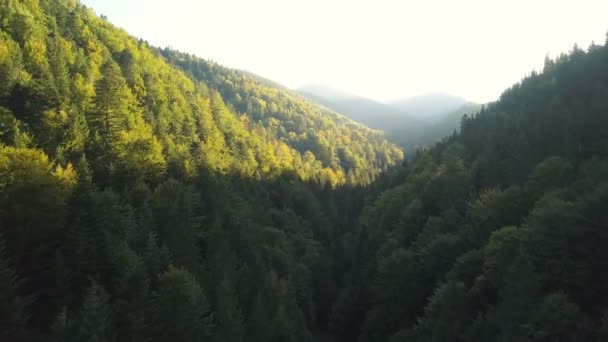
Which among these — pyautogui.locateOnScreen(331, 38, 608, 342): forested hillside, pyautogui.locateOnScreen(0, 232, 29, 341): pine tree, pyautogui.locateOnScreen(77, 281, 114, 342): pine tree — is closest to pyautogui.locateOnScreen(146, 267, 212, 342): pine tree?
pyautogui.locateOnScreen(77, 281, 114, 342): pine tree

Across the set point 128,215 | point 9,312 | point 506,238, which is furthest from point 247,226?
point 9,312

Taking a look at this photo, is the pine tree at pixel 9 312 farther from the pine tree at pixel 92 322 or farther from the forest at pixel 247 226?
the pine tree at pixel 92 322

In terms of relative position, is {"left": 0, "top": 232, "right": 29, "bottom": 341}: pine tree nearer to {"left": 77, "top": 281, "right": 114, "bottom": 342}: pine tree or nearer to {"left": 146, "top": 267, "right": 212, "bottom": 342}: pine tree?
{"left": 77, "top": 281, "right": 114, "bottom": 342}: pine tree

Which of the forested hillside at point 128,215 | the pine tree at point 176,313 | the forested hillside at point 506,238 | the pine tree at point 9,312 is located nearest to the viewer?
the pine tree at point 9,312

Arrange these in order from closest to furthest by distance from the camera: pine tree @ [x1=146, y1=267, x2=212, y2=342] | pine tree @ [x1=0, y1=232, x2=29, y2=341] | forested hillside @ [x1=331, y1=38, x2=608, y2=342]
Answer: pine tree @ [x1=0, y1=232, x2=29, y2=341], pine tree @ [x1=146, y1=267, x2=212, y2=342], forested hillside @ [x1=331, y1=38, x2=608, y2=342]

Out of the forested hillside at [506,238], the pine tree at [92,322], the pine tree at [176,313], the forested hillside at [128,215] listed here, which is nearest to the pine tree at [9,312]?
the forested hillside at [128,215]
